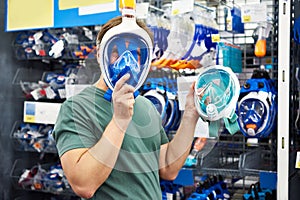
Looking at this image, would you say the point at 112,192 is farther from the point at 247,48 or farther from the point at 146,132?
the point at 247,48

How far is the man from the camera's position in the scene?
3.71 feet

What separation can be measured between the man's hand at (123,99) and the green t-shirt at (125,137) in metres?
0.07

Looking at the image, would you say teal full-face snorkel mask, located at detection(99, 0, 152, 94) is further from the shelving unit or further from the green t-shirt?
the shelving unit

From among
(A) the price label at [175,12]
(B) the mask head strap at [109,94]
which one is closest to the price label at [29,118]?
(A) the price label at [175,12]

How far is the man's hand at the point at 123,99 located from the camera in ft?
3.18

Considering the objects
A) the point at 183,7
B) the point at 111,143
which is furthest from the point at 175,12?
the point at 111,143

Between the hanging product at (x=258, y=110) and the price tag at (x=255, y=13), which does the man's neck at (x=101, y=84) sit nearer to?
the hanging product at (x=258, y=110)

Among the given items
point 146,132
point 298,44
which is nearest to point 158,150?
point 146,132

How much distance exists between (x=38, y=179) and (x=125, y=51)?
2.20 meters

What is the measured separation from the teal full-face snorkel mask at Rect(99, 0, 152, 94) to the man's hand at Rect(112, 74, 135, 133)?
0.04ft

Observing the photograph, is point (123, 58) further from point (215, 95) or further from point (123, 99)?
point (215, 95)

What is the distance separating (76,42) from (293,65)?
1322mm

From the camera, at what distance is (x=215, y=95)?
124cm

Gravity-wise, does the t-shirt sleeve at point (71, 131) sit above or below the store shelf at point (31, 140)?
above
